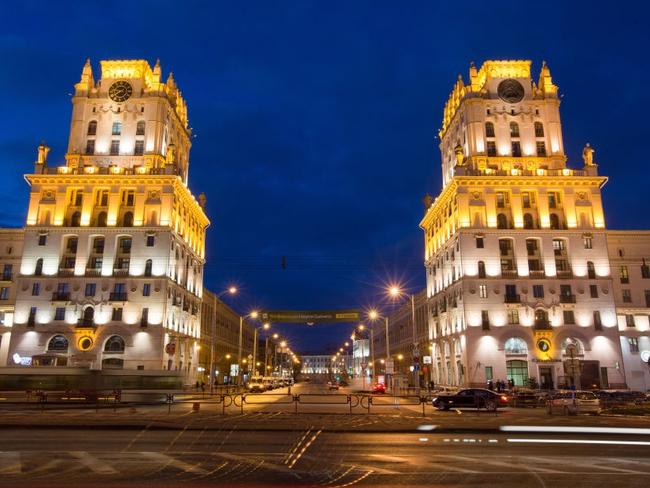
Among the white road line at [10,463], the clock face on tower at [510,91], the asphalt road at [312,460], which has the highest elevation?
the clock face on tower at [510,91]

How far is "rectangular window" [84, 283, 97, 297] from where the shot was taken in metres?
70.4

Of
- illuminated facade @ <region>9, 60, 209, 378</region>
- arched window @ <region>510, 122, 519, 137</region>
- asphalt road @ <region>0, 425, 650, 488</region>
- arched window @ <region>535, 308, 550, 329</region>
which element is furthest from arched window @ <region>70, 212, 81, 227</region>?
arched window @ <region>510, 122, 519, 137</region>

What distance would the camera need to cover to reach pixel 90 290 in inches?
2781

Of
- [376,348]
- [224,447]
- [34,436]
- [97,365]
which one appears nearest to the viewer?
[224,447]

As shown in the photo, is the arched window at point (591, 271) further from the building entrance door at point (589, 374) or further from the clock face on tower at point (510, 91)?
the clock face on tower at point (510, 91)

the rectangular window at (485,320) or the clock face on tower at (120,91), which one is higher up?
the clock face on tower at (120,91)

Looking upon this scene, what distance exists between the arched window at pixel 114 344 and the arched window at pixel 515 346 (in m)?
48.2

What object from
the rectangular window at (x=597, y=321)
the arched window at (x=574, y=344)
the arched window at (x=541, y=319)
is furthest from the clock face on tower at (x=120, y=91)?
the rectangular window at (x=597, y=321)

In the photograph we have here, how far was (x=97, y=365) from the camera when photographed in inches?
2670

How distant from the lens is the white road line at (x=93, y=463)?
1306 centimetres

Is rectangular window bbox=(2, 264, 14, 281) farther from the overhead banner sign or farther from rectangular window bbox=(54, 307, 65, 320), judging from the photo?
the overhead banner sign

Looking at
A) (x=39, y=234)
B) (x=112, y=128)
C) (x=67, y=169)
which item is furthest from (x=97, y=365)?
(x=112, y=128)

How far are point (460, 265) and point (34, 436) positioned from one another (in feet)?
194

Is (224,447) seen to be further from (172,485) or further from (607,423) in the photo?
(607,423)
